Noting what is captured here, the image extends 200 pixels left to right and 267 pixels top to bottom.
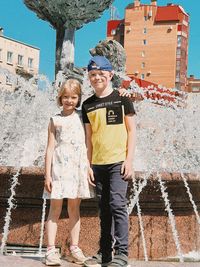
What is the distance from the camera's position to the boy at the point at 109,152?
380 cm

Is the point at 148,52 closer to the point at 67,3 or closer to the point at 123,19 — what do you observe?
the point at 123,19

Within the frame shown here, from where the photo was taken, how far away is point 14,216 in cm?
538

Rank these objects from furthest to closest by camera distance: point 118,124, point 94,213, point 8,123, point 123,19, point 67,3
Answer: point 123,19
point 67,3
point 8,123
point 94,213
point 118,124

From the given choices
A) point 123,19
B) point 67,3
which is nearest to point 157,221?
point 67,3

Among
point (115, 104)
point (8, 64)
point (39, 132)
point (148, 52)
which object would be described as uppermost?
point (148, 52)

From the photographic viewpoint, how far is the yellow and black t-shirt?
3812 millimetres

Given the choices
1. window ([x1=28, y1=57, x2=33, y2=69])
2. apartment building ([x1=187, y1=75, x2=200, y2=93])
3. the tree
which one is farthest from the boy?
apartment building ([x1=187, y1=75, x2=200, y2=93])

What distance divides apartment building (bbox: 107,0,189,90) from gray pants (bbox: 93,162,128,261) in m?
88.2

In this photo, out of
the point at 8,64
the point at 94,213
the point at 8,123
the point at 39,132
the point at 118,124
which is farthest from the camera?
the point at 8,64

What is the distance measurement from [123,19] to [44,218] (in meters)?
91.4

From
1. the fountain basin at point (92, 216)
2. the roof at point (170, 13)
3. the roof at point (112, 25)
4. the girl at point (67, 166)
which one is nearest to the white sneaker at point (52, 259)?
the girl at point (67, 166)

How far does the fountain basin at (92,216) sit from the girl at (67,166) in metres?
1.06

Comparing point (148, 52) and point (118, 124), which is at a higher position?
point (148, 52)

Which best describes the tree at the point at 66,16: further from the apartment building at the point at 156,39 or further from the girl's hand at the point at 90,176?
the apartment building at the point at 156,39
